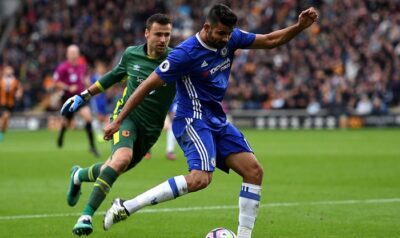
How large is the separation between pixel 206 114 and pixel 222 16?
106 cm

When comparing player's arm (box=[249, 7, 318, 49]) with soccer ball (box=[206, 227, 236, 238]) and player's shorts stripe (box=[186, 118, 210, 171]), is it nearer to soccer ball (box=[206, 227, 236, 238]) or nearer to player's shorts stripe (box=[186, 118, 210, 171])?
player's shorts stripe (box=[186, 118, 210, 171])

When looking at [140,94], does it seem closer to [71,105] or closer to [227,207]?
[71,105]

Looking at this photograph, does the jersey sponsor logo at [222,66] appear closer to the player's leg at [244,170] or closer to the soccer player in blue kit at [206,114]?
the soccer player in blue kit at [206,114]

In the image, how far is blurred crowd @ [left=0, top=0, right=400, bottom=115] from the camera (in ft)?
114

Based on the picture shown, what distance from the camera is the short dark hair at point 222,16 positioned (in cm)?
825

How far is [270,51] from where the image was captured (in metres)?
38.4

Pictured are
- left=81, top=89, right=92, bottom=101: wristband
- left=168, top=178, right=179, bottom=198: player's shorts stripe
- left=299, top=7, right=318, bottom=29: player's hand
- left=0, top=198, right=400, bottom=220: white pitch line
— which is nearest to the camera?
left=168, top=178, right=179, bottom=198: player's shorts stripe

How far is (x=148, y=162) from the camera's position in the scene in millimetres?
19938

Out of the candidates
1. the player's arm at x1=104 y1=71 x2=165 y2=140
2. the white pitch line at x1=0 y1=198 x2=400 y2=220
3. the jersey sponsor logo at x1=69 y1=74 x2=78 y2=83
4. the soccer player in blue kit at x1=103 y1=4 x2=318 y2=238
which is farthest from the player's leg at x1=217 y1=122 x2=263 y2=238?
the jersey sponsor logo at x1=69 y1=74 x2=78 y2=83

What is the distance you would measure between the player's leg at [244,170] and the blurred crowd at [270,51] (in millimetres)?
26204

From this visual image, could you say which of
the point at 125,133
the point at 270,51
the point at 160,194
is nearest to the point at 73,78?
the point at 125,133

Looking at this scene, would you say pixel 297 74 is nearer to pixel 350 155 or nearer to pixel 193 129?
pixel 350 155

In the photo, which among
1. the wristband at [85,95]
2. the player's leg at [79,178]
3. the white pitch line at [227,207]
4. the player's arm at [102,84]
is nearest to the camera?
the player's arm at [102,84]

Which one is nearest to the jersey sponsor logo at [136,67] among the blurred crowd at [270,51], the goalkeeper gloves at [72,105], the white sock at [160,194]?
the goalkeeper gloves at [72,105]
